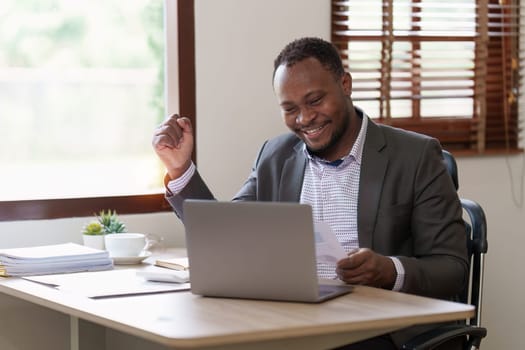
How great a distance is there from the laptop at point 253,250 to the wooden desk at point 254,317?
0.03 metres

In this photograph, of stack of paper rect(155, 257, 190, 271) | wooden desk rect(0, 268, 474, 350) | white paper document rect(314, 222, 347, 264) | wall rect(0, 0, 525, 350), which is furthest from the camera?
wall rect(0, 0, 525, 350)

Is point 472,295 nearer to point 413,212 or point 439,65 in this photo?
point 413,212

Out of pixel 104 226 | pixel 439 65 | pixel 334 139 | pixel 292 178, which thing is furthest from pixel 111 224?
pixel 439 65

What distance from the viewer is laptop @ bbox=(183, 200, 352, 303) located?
1.96 metres

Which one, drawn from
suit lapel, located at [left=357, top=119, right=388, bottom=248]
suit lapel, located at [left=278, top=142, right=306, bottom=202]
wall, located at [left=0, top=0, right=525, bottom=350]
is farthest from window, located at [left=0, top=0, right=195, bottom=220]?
suit lapel, located at [left=357, top=119, right=388, bottom=248]

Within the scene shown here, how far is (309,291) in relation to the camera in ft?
6.55

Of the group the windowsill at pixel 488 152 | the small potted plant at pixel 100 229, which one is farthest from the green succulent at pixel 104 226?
the windowsill at pixel 488 152

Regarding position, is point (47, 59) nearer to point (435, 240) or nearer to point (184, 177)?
point (184, 177)

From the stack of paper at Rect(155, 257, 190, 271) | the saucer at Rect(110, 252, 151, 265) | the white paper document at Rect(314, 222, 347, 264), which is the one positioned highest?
the white paper document at Rect(314, 222, 347, 264)

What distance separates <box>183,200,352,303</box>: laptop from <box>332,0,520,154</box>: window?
63.6 inches

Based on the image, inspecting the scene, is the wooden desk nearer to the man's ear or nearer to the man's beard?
the man's beard

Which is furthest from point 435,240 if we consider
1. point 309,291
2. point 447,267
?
point 309,291

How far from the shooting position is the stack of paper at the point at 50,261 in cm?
246

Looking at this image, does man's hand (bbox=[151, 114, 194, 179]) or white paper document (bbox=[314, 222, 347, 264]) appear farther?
man's hand (bbox=[151, 114, 194, 179])
